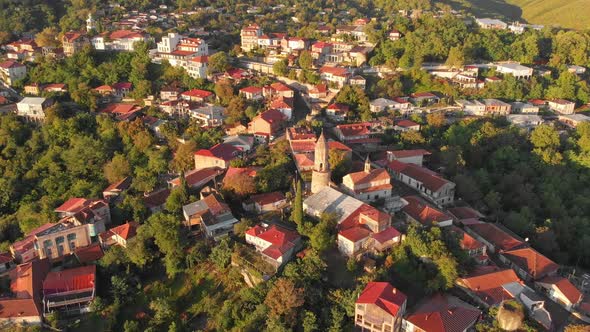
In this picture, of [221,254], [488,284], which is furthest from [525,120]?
[221,254]

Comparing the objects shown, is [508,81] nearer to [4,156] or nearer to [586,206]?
[586,206]

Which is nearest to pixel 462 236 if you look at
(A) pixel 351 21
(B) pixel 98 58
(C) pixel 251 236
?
(C) pixel 251 236

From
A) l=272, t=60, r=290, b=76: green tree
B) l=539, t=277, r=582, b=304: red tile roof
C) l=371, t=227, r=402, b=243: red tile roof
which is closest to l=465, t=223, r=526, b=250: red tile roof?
l=539, t=277, r=582, b=304: red tile roof

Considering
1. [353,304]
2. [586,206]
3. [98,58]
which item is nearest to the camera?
[353,304]

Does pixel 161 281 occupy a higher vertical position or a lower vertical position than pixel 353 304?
lower

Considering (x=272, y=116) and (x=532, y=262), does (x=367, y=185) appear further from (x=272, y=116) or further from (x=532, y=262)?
(x=272, y=116)
